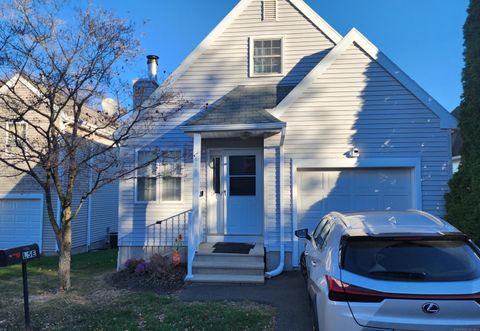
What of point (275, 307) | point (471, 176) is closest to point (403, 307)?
point (275, 307)

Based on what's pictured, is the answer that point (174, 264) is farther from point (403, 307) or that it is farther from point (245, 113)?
point (403, 307)

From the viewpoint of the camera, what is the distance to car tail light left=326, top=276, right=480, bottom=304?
3100 millimetres

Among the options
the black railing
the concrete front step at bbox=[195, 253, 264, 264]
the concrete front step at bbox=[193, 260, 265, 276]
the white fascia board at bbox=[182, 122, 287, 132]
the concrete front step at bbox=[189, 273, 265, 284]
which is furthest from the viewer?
the black railing

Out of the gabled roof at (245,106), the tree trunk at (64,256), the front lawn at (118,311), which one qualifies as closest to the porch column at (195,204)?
the gabled roof at (245,106)

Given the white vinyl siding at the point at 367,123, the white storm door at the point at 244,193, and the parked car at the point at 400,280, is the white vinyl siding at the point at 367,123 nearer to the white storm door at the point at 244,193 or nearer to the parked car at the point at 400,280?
the white storm door at the point at 244,193

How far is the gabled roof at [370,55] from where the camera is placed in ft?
28.2

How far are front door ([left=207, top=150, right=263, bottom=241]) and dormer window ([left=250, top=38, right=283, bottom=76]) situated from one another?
2330mm

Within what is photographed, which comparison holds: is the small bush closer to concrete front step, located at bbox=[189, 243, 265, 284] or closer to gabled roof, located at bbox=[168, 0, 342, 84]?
concrete front step, located at bbox=[189, 243, 265, 284]

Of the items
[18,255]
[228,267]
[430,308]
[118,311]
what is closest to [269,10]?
[228,267]

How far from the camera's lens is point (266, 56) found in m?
10.1

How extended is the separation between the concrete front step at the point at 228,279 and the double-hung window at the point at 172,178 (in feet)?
8.07

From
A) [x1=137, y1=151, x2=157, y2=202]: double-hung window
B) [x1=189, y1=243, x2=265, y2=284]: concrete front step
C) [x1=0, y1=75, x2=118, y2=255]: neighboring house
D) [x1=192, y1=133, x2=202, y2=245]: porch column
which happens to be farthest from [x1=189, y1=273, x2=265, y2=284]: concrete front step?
[x1=0, y1=75, x2=118, y2=255]: neighboring house

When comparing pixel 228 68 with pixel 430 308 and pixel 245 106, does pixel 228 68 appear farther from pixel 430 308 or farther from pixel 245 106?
pixel 430 308

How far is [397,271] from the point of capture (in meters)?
3.33
